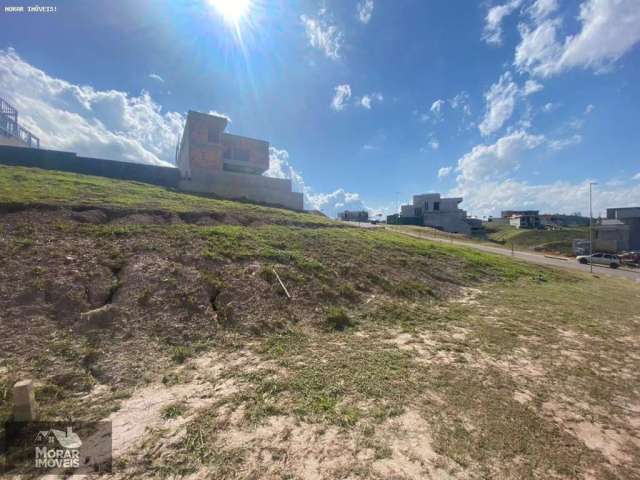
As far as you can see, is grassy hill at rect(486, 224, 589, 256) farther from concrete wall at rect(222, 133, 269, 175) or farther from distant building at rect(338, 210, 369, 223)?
concrete wall at rect(222, 133, 269, 175)

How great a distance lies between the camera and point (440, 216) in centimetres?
5962

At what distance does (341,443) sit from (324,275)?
561cm

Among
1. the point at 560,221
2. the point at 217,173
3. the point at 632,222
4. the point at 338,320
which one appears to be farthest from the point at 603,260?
the point at 560,221

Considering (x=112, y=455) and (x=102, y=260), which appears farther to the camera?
(x=102, y=260)

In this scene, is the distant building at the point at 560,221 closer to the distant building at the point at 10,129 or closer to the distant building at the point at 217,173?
the distant building at the point at 217,173

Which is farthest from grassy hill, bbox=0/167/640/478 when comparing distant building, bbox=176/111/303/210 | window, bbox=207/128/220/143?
window, bbox=207/128/220/143

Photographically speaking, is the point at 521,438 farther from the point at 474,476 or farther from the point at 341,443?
the point at 341,443

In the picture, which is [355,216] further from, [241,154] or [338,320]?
[338,320]

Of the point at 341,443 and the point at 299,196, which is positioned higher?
the point at 299,196

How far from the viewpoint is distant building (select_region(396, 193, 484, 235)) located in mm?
58281

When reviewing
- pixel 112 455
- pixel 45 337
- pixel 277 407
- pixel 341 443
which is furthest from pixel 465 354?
pixel 45 337

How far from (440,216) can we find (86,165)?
204 feet

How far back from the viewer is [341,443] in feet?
9.07

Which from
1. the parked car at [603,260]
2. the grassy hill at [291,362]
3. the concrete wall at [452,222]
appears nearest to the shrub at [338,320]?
the grassy hill at [291,362]
